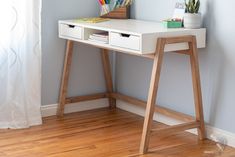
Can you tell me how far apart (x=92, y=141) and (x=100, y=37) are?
2.42ft

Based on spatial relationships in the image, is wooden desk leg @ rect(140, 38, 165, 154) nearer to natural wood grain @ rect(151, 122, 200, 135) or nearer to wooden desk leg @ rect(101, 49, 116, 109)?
natural wood grain @ rect(151, 122, 200, 135)

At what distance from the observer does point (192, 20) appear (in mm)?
Answer: 3219

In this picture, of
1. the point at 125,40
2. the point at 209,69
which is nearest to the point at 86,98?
the point at 125,40

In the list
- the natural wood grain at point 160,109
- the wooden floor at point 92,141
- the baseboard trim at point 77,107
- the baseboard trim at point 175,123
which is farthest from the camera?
the baseboard trim at point 77,107

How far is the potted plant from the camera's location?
3.22 metres

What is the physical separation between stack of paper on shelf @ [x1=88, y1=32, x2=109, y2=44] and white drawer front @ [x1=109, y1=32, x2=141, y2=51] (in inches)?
2.6

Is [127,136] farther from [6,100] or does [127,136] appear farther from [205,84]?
[6,100]

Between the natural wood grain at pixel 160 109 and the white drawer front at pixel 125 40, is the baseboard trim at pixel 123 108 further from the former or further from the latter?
the white drawer front at pixel 125 40

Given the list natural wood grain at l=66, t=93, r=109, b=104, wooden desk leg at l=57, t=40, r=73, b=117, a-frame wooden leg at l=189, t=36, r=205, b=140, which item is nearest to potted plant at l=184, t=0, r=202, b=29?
a-frame wooden leg at l=189, t=36, r=205, b=140

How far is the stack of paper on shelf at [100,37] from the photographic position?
335 cm

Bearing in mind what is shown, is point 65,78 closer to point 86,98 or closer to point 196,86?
point 86,98

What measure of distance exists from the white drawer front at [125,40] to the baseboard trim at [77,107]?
1015 millimetres

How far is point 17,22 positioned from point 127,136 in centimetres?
117

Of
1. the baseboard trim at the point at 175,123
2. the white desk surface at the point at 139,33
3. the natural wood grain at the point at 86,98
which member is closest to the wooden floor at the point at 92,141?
the baseboard trim at the point at 175,123
